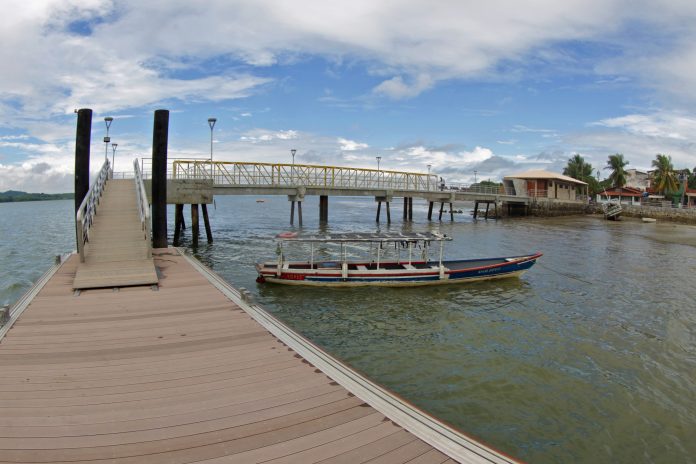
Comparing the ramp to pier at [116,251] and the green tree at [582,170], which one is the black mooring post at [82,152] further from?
the green tree at [582,170]

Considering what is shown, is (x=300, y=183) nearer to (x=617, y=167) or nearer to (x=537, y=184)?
(x=537, y=184)

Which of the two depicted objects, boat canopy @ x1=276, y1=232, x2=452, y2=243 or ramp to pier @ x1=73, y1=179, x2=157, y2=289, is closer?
ramp to pier @ x1=73, y1=179, x2=157, y2=289

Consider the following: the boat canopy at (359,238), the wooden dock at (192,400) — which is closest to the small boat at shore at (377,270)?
the boat canopy at (359,238)

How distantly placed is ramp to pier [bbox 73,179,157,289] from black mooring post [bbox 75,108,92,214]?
0.98 m

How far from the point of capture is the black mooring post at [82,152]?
1825cm

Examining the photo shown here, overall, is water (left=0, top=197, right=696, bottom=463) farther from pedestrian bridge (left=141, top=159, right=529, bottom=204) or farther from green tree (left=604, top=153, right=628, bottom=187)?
green tree (left=604, top=153, right=628, bottom=187)

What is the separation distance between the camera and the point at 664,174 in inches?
3152

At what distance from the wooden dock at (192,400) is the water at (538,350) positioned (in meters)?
3.17

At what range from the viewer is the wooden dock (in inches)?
173

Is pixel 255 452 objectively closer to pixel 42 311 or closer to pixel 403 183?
pixel 42 311

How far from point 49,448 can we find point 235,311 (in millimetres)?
5129

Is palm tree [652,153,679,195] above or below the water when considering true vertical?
above

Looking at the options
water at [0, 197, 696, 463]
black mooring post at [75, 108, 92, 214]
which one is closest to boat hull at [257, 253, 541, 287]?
water at [0, 197, 696, 463]

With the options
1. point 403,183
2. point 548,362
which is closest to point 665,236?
point 403,183
